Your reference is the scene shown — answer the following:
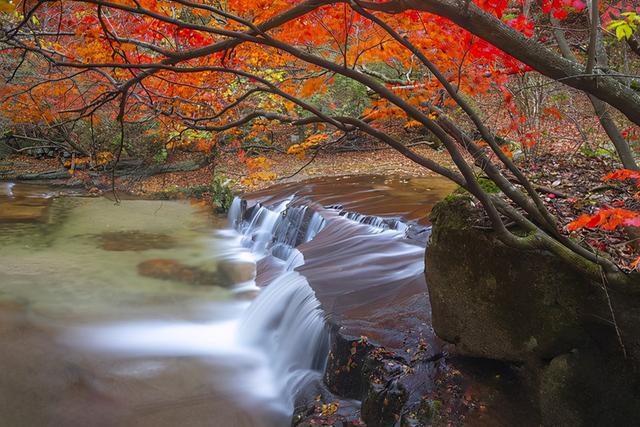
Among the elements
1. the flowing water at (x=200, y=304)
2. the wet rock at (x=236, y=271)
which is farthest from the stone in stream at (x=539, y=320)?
the wet rock at (x=236, y=271)

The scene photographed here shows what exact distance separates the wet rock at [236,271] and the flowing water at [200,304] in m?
0.04

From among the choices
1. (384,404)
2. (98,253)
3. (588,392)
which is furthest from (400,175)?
(588,392)

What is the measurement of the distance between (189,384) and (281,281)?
6.47 ft

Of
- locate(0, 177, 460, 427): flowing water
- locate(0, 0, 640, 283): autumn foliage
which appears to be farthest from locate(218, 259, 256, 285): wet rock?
locate(0, 0, 640, 283): autumn foliage

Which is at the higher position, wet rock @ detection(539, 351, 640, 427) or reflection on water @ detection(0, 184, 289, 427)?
wet rock @ detection(539, 351, 640, 427)

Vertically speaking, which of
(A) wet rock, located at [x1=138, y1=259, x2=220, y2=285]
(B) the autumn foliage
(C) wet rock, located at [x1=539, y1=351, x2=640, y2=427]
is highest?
(B) the autumn foliage

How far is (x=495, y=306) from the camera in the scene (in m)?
3.53

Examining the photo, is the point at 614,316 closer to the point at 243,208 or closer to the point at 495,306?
the point at 495,306

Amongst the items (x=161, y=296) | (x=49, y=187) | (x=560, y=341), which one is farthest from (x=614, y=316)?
(x=49, y=187)

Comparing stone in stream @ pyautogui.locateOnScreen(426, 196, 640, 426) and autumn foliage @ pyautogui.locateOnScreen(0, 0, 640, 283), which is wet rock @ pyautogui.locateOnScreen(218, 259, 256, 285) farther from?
stone in stream @ pyautogui.locateOnScreen(426, 196, 640, 426)

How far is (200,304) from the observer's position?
7.66 meters

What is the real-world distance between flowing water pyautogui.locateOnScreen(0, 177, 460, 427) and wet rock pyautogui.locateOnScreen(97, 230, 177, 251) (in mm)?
45

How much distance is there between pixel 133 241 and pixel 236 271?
3257 millimetres

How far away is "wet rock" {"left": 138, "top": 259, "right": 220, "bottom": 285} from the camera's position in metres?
8.72
